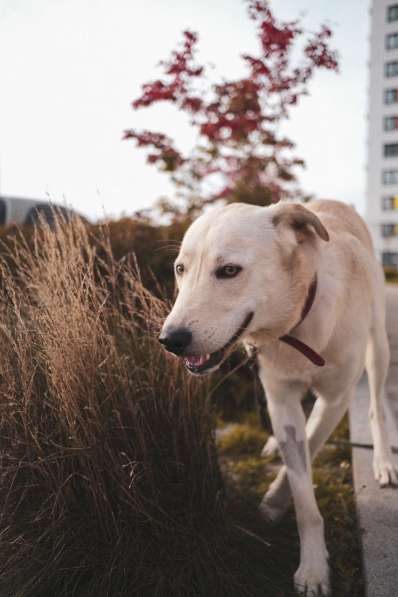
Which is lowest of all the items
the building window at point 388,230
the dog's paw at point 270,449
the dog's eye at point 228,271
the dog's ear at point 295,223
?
the building window at point 388,230

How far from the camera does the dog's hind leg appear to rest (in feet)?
9.34

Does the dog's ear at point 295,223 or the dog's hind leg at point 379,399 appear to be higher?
the dog's ear at point 295,223

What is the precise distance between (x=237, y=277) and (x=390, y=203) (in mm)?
→ 40830

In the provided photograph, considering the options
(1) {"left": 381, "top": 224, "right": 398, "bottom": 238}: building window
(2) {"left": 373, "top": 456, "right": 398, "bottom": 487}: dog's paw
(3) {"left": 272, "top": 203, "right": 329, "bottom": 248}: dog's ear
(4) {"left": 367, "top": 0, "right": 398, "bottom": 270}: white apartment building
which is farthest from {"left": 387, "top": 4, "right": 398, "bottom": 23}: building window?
(3) {"left": 272, "top": 203, "right": 329, "bottom": 248}: dog's ear

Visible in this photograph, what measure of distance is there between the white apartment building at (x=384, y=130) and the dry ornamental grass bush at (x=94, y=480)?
39.7m

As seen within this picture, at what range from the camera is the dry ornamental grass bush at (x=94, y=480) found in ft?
6.51

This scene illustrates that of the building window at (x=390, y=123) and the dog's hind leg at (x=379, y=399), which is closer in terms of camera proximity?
the dog's hind leg at (x=379, y=399)

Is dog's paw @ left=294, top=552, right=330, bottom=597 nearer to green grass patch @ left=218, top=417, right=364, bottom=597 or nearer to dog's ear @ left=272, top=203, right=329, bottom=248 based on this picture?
green grass patch @ left=218, top=417, right=364, bottom=597

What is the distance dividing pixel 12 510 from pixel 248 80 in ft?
16.3

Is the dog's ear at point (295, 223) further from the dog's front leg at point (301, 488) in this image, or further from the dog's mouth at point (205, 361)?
the dog's front leg at point (301, 488)

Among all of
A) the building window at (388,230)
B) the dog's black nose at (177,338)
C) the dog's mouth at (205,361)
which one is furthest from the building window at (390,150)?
the dog's black nose at (177,338)

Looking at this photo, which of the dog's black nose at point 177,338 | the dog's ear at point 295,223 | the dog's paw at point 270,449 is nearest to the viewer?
the dog's black nose at point 177,338

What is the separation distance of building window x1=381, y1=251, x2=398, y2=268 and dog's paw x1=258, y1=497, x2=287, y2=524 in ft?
128

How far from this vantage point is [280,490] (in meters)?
2.61
